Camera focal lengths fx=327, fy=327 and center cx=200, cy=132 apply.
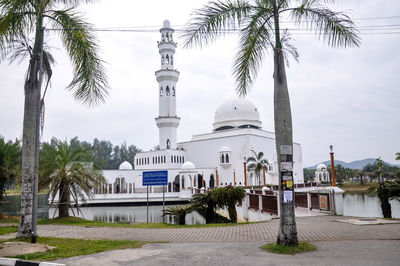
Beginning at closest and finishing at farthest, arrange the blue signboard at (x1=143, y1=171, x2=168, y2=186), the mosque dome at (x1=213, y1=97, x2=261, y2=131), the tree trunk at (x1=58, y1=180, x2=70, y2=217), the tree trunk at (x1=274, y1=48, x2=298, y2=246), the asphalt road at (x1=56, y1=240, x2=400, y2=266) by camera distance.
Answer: the asphalt road at (x1=56, y1=240, x2=400, y2=266) → the tree trunk at (x1=274, y1=48, x2=298, y2=246) → the tree trunk at (x1=58, y1=180, x2=70, y2=217) → the blue signboard at (x1=143, y1=171, x2=168, y2=186) → the mosque dome at (x1=213, y1=97, x2=261, y2=131)

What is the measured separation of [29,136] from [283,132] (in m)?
6.70

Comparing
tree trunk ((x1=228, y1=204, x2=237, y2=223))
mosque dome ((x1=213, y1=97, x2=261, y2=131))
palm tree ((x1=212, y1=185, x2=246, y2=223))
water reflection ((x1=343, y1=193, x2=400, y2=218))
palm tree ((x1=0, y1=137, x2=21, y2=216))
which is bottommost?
water reflection ((x1=343, y1=193, x2=400, y2=218))

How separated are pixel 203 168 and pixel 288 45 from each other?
3618 cm

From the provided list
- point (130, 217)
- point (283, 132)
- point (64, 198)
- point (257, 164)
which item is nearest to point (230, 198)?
point (64, 198)

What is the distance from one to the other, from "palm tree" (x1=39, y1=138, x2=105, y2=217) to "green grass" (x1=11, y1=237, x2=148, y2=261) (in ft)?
20.7

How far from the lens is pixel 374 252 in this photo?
6645mm

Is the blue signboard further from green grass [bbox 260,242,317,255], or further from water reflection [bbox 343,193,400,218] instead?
water reflection [bbox 343,193,400,218]

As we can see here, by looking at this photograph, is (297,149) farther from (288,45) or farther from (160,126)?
(288,45)

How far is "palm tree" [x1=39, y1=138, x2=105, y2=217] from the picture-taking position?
48.9ft

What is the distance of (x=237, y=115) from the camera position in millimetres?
51000

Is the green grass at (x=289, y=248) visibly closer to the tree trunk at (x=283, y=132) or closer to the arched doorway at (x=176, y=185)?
the tree trunk at (x=283, y=132)

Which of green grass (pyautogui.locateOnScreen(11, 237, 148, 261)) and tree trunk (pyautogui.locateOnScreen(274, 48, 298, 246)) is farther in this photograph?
tree trunk (pyautogui.locateOnScreen(274, 48, 298, 246))

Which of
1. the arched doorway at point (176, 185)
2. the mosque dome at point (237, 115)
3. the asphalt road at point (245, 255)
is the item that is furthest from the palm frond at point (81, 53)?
the mosque dome at point (237, 115)

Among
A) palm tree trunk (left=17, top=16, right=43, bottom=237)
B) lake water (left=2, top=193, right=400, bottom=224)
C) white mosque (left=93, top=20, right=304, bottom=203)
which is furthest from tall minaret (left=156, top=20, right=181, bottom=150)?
palm tree trunk (left=17, top=16, right=43, bottom=237)
